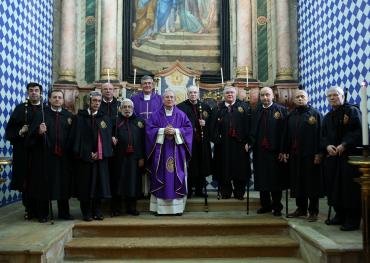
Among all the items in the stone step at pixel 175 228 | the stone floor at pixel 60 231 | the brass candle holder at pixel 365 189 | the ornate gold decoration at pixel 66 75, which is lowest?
the stone step at pixel 175 228

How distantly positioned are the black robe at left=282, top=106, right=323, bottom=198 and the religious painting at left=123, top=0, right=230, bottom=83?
168 inches

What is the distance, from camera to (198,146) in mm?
6965

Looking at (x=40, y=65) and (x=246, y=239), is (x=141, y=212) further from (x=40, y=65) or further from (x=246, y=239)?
(x=40, y=65)

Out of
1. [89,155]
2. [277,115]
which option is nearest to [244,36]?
[277,115]

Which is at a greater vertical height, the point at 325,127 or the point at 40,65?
the point at 40,65

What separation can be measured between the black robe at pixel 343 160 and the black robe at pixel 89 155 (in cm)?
286

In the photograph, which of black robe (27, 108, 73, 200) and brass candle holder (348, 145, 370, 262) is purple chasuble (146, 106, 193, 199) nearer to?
black robe (27, 108, 73, 200)

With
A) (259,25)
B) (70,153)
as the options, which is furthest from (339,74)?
(70,153)

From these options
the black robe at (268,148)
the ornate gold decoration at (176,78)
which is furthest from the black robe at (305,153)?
the ornate gold decoration at (176,78)

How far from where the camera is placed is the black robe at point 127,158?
610cm

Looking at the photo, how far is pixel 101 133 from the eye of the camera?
5.92 metres

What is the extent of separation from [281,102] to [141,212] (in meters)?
4.33

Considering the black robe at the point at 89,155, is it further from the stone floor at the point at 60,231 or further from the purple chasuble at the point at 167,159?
the purple chasuble at the point at 167,159

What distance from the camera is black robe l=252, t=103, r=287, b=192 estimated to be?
20.0 feet
